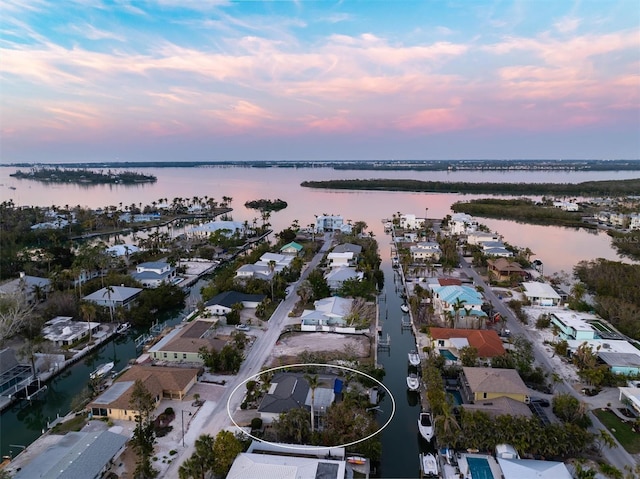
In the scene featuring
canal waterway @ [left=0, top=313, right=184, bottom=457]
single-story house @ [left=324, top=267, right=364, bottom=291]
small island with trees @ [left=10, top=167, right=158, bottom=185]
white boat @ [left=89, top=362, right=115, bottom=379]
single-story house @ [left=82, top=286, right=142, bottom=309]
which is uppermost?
small island with trees @ [left=10, top=167, right=158, bottom=185]

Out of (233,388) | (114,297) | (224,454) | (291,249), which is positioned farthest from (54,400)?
(291,249)

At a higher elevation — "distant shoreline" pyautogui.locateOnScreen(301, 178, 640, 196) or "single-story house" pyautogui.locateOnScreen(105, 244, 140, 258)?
"distant shoreline" pyautogui.locateOnScreen(301, 178, 640, 196)

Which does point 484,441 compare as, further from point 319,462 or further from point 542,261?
point 542,261

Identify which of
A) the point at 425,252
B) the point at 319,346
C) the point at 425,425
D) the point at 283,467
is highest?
the point at 425,252

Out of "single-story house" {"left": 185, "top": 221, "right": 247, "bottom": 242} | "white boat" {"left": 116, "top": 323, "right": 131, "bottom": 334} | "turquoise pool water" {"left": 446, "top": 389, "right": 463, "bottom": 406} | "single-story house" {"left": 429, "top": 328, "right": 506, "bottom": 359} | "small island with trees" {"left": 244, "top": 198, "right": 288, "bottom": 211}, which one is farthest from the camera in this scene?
"small island with trees" {"left": 244, "top": 198, "right": 288, "bottom": 211}

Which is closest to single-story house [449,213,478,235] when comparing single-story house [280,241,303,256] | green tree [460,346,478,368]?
single-story house [280,241,303,256]

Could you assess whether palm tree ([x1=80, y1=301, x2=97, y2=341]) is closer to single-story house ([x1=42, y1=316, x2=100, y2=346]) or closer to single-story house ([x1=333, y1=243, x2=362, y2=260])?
single-story house ([x1=42, y1=316, x2=100, y2=346])

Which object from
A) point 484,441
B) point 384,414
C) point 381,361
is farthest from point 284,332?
point 484,441

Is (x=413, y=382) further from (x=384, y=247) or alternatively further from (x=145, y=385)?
(x=384, y=247)
